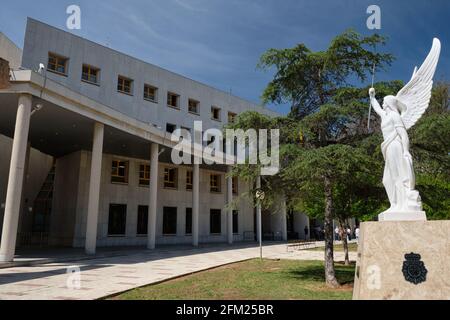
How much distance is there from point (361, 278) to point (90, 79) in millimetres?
23139

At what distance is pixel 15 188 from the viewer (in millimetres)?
13844

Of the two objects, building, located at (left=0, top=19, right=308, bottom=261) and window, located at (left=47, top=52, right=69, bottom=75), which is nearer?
building, located at (left=0, top=19, right=308, bottom=261)

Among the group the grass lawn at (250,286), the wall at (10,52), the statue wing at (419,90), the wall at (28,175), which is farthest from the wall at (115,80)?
the statue wing at (419,90)

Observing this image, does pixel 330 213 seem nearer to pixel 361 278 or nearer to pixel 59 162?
pixel 361 278

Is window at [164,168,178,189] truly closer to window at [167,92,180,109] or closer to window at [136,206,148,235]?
window at [136,206,148,235]

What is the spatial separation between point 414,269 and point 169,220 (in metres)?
23.4

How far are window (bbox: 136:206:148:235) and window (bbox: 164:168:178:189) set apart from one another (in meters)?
2.68

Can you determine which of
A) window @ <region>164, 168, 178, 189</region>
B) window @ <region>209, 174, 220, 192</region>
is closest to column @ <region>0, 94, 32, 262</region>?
window @ <region>164, 168, 178, 189</region>

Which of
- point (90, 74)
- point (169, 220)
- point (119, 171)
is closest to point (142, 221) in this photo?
point (169, 220)

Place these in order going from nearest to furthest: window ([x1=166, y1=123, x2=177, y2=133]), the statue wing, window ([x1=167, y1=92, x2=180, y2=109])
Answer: the statue wing → window ([x1=166, y1=123, x2=177, y2=133]) → window ([x1=167, y1=92, x2=180, y2=109])

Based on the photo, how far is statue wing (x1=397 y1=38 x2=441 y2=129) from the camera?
8156mm

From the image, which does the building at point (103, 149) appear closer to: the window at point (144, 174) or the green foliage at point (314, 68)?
the window at point (144, 174)

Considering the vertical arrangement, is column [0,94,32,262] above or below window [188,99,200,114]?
below

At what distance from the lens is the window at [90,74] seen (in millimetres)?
24828
